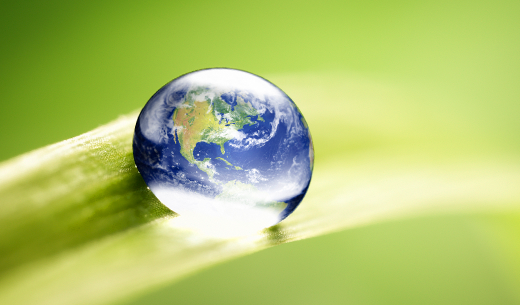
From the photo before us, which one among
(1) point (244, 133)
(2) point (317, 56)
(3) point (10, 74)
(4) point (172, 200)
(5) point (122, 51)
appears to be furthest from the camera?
(2) point (317, 56)

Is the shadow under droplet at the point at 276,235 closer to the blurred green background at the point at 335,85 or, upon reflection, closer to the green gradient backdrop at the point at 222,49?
the blurred green background at the point at 335,85

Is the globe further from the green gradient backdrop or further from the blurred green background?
the green gradient backdrop

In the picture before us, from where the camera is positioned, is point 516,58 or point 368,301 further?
point 516,58

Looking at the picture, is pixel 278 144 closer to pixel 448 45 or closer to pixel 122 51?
pixel 122 51

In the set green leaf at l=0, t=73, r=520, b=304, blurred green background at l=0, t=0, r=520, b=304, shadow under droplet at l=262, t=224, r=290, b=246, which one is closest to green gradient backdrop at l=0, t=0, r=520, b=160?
blurred green background at l=0, t=0, r=520, b=304

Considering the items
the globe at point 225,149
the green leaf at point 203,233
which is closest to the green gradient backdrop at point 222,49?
the green leaf at point 203,233

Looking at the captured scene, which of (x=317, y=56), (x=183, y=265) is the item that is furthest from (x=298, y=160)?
(x=317, y=56)
